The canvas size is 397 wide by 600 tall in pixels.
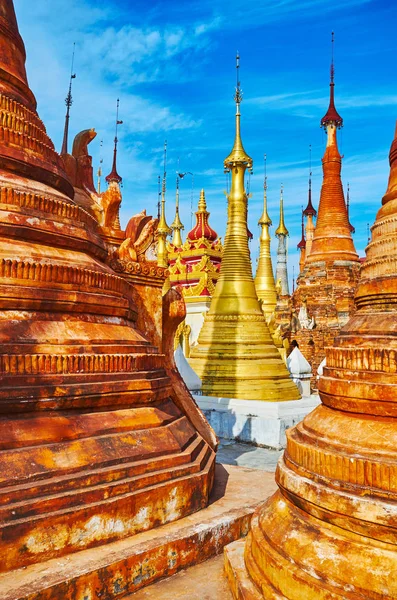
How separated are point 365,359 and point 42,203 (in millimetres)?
3452

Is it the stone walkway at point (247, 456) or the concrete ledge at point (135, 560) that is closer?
the concrete ledge at point (135, 560)

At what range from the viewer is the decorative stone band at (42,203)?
15.8 ft

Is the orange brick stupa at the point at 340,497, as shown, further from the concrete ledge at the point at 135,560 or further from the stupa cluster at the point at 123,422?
the concrete ledge at the point at 135,560

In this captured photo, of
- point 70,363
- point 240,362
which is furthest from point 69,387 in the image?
point 240,362

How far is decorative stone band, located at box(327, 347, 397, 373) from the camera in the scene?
3086 mm

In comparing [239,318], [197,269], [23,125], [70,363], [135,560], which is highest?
[197,269]

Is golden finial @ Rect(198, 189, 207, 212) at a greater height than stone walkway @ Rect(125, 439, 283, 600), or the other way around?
golden finial @ Rect(198, 189, 207, 212)

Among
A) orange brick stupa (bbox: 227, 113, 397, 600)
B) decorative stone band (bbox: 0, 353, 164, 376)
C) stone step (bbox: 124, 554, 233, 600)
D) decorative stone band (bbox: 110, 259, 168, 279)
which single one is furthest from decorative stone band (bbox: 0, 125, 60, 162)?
stone step (bbox: 124, 554, 233, 600)

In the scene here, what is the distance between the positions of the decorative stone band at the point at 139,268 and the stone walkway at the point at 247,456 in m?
3.38

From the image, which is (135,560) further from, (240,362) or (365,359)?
(240,362)

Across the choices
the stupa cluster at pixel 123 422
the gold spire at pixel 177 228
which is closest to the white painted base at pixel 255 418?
the stupa cluster at pixel 123 422

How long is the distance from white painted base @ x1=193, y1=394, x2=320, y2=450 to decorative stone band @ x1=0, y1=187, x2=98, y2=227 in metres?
5.67

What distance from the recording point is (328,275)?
21.4 m

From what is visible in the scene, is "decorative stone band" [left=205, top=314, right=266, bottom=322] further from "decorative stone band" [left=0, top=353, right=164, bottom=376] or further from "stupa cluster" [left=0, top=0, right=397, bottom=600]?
"decorative stone band" [left=0, top=353, right=164, bottom=376]
